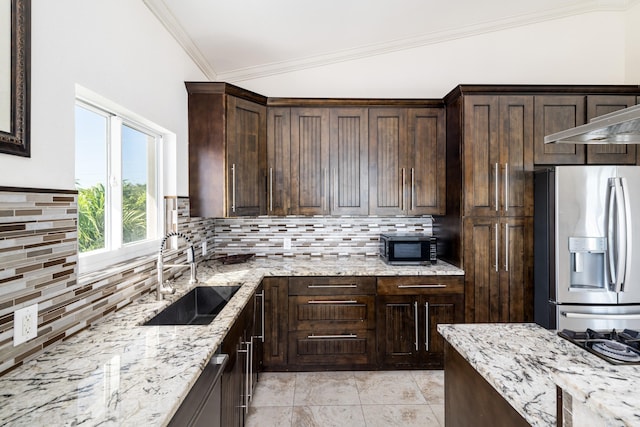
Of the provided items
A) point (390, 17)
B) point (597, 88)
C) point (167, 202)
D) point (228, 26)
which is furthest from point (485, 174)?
point (167, 202)

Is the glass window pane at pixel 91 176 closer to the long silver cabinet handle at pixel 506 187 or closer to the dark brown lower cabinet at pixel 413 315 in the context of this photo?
the dark brown lower cabinet at pixel 413 315

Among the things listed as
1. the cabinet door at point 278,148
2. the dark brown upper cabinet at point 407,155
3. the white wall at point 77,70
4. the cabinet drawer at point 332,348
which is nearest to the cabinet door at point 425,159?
the dark brown upper cabinet at point 407,155

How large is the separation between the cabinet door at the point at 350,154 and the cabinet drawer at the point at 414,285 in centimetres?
67

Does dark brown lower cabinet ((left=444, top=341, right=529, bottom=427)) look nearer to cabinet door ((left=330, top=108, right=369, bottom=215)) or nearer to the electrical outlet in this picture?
the electrical outlet

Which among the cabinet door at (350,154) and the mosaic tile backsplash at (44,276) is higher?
the cabinet door at (350,154)

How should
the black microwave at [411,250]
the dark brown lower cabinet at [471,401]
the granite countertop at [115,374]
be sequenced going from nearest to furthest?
the granite countertop at [115,374], the dark brown lower cabinet at [471,401], the black microwave at [411,250]

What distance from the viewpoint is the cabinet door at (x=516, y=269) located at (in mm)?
2711

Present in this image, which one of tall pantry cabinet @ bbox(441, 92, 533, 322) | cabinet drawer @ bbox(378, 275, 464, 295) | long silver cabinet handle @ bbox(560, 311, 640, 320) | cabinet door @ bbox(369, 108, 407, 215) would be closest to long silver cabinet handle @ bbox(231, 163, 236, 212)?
cabinet door @ bbox(369, 108, 407, 215)

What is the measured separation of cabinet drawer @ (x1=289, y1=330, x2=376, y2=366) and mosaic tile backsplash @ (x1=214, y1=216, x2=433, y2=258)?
866 millimetres

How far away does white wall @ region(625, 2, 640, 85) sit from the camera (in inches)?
123

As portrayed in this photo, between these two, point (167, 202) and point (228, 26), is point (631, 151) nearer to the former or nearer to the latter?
point (228, 26)

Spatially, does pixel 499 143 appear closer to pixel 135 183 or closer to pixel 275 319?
pixel 275 319

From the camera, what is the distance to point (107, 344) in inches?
51.9

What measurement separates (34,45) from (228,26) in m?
1.56
